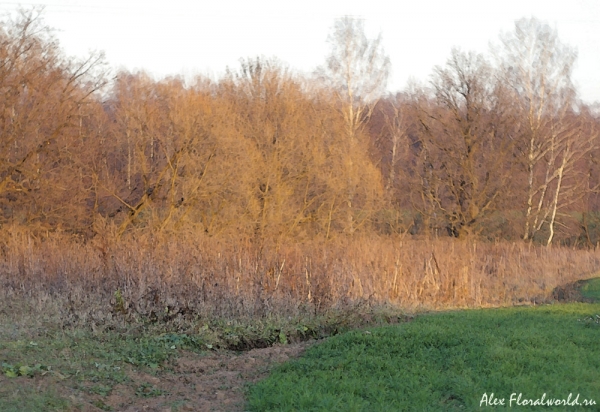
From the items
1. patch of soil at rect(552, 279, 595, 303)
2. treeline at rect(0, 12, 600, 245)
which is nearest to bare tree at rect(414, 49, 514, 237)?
treeline at rect(0, 12, 600, 245)

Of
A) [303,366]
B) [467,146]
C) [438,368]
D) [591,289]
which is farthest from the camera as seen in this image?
[467,146]

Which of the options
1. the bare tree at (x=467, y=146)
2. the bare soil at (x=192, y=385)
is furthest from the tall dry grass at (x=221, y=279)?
the bare tree at (x=467, y=146)

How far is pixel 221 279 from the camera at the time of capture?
479 inches

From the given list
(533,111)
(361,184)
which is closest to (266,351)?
(361,184)

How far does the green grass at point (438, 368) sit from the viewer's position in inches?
231

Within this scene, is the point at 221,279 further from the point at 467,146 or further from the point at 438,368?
the point at 467,146

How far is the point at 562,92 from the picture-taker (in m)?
32.7

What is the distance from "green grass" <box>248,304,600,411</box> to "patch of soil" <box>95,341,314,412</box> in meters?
0.35

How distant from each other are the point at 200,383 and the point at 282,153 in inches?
684

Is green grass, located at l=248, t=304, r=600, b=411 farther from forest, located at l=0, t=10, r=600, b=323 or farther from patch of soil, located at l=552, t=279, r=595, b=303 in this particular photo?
patch of soil, located at l=552, t=279, r=595, b=303

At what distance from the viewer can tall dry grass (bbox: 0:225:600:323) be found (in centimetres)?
1117

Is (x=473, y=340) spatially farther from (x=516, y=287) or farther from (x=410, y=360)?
(x=516, y=287)

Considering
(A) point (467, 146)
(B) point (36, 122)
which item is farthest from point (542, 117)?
(B) point (36, 122)

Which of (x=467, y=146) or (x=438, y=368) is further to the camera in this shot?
(x=467, y=146)
